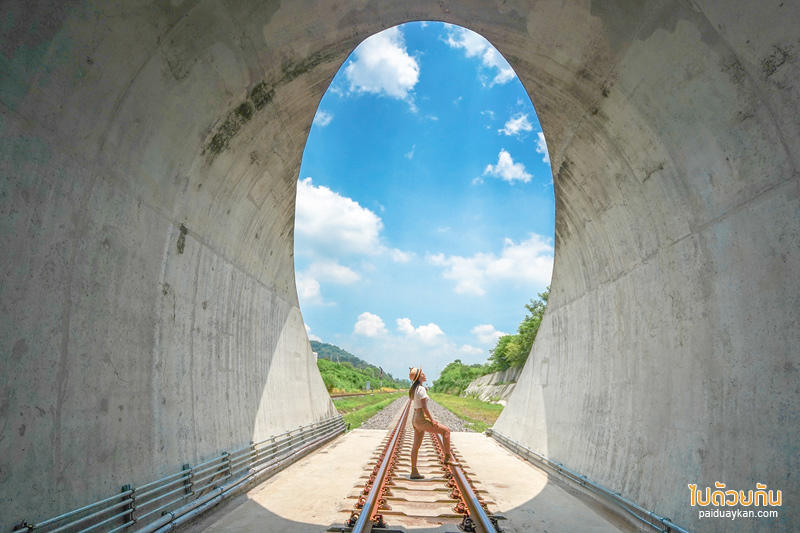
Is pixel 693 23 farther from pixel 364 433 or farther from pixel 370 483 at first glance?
pixel 364 433

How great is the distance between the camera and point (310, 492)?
22.5 ft

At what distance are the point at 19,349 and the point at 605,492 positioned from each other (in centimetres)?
693

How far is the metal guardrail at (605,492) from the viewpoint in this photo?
4.86 metres

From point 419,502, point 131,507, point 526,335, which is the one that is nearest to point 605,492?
point 419,502

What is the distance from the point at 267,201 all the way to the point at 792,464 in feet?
26.5

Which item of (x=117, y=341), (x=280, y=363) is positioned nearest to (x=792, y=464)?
(x=117, y=341)

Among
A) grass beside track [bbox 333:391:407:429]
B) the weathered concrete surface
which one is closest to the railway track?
grass beside track [bbox 333:391:407:429]

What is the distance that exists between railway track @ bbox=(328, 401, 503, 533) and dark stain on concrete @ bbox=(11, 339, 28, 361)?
11.0ft

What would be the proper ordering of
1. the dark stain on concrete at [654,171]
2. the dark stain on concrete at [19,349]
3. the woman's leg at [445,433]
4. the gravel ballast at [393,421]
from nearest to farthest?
the dark stain on concrete at [19,349] < the dark stain on concrete at [654,171] < the woman's leg at [445,433] < the gravel ballast at [393,421]

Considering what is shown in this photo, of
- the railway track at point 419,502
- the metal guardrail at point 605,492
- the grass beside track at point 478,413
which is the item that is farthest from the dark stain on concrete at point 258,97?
the grass beside track at point 478,413

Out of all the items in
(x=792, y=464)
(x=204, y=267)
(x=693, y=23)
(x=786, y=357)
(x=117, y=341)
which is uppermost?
(x=693, y=23)

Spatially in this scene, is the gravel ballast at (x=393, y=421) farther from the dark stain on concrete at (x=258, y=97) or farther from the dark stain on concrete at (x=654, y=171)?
the dark stain on concrete at (x=258, y=97)

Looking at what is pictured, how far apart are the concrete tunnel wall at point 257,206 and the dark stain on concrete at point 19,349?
0.02 metres

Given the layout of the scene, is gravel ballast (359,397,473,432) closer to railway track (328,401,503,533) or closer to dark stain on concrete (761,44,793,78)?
railway track (328,401,503,533)
